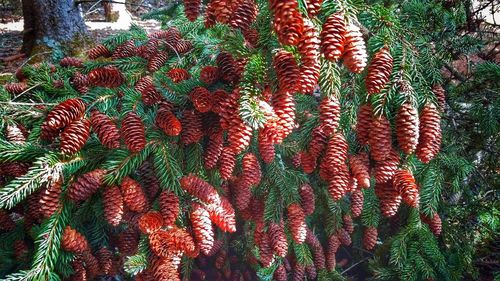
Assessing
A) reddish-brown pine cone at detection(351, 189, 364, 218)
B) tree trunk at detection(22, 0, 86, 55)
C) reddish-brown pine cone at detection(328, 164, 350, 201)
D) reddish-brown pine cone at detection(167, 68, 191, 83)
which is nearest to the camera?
reddish-brown pine cone at detection(328, 164, 350, 201)

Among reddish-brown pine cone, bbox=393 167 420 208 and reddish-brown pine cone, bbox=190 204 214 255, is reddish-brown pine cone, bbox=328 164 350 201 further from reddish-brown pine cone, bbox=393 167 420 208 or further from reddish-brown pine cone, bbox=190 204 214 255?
reddish-brown pine cone, bbox=190 204 214 255

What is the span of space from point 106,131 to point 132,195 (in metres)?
0.25

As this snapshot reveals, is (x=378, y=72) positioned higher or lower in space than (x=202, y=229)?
higher

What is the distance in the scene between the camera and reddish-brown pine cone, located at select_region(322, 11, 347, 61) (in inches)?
40.4

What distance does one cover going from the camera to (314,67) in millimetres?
→ 1060

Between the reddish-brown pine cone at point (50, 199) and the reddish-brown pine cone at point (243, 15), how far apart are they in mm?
844

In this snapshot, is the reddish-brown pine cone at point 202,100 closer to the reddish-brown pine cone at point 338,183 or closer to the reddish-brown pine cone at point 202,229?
the reddish-brown pine cone at point 202,229

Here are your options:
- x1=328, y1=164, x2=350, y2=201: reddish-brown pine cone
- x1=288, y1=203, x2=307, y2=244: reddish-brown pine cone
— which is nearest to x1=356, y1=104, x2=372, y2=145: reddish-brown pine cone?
x1=328, y1=164, x2=350, y2=201: reddish-brown pine cone

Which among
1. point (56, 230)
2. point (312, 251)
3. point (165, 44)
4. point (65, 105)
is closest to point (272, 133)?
point (65, 105)

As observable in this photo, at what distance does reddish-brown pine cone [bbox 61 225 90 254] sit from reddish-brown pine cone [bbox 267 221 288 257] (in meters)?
0.81

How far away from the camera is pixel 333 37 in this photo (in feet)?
3.39

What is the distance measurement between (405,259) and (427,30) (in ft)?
4.73

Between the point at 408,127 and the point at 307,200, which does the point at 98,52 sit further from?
the point at 408,127

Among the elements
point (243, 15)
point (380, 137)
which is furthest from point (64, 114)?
point (380, 137)
